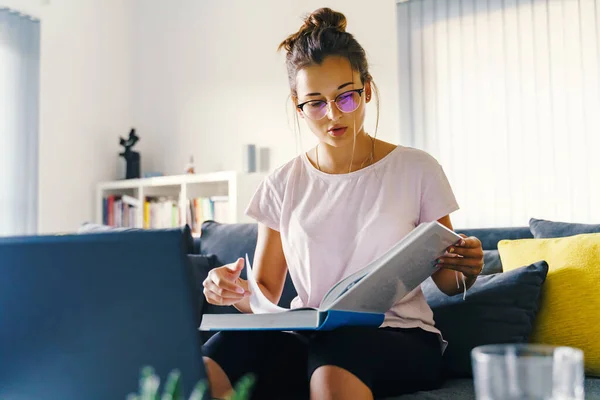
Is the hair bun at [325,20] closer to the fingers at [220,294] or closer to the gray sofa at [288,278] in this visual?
the fingers at [220,294]

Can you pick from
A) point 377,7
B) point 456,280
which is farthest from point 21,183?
point 456,280

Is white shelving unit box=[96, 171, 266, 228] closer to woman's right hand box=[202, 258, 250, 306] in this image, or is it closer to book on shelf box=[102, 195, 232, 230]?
book on shelf box=[102, 195, 232, 230]

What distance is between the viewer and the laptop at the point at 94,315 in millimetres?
637

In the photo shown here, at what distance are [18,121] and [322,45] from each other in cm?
285

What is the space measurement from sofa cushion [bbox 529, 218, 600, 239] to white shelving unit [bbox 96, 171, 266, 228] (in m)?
2.10

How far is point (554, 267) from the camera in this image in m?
1.57

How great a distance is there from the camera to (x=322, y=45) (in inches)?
56.6

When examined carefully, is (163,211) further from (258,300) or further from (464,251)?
(464,251)

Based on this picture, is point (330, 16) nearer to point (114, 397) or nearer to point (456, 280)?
point (456, 280)

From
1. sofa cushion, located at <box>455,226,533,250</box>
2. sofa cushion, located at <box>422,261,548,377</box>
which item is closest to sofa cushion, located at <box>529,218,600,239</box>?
sofa cushion, located at <box>455,226,533,250</box>

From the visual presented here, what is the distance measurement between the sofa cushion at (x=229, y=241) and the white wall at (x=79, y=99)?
2.01 meters

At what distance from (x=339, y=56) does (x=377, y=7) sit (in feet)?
7.77

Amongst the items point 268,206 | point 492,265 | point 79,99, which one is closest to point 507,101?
point 492,265

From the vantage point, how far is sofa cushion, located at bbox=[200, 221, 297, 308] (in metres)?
2.10
